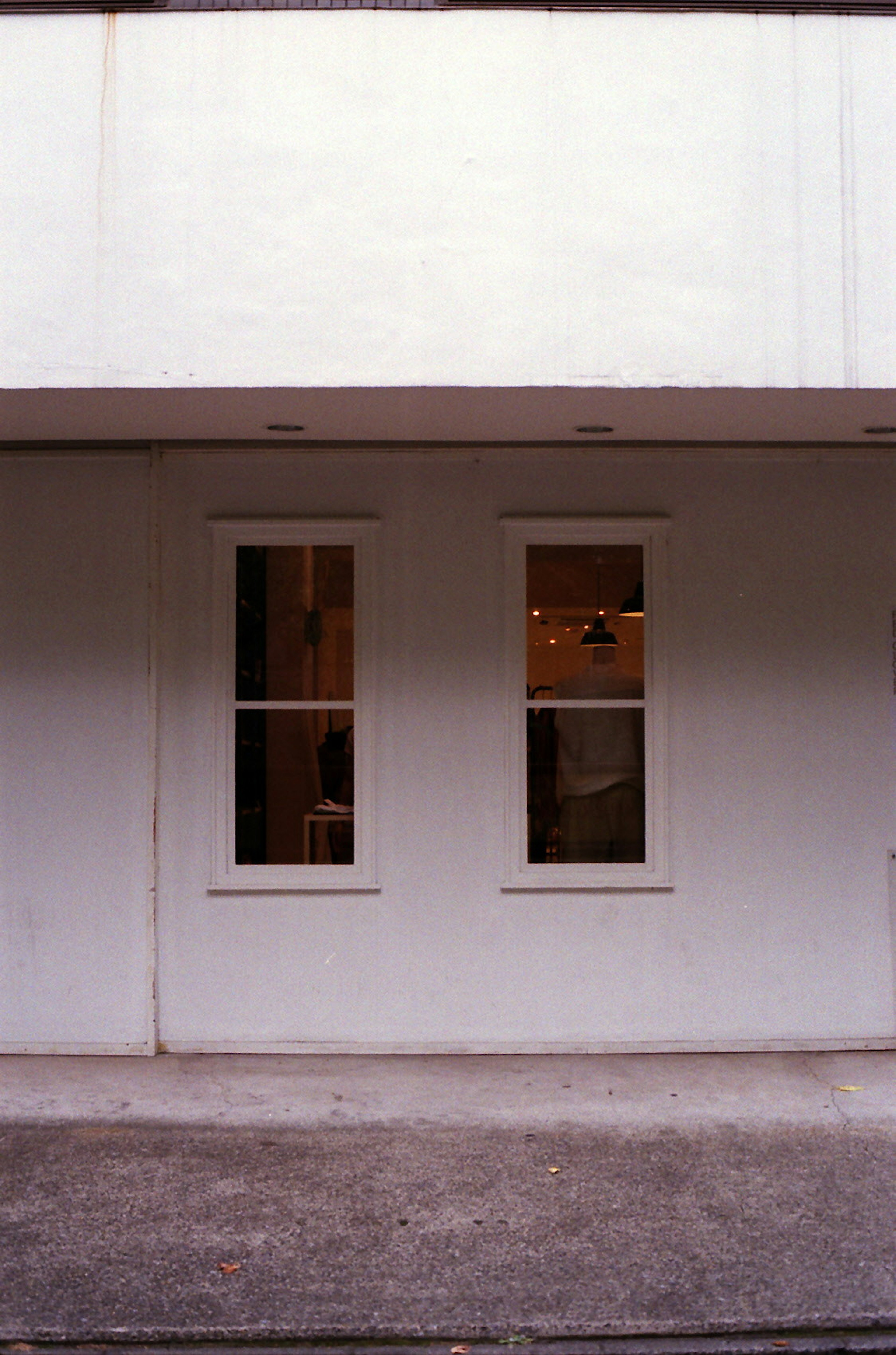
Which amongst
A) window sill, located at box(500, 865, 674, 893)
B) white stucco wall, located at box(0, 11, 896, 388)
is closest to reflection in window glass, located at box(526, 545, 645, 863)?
window sill, located at box(500, 865, 674, 893)

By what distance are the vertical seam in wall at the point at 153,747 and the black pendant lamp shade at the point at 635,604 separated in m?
2.48

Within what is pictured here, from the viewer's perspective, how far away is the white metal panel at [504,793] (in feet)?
21.4

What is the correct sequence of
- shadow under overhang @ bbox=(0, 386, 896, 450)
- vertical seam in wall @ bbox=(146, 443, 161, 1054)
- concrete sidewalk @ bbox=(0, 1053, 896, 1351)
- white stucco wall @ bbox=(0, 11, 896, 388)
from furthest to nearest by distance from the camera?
vertical seam in wall @ bbox=(146, 443, 161, 1054) < shadow under overhang @ bbox=(0, 386, 896, 450) < white stucco wall @ bbox=(0, 11, 896, 388) < concrete sidewalk @ bbox=(0, 1053, 896, 1351)

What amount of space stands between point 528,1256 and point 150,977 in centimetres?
292

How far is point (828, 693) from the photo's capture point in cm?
660

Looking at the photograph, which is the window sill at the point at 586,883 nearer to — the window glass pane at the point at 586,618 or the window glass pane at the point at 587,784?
the window glass pane at the point at 587,784

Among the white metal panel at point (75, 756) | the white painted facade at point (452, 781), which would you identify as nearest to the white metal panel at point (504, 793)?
the white painted facade at point (452, 781)

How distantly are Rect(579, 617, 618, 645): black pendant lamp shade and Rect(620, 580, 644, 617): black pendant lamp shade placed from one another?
0.11 metres

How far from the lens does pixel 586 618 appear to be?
6695 mm

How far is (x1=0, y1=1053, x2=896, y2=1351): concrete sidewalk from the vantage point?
3887 millimetres

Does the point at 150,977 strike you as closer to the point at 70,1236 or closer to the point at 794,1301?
the point at 70,1236

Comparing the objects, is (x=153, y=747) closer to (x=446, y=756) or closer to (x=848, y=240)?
(x=446, y=756)

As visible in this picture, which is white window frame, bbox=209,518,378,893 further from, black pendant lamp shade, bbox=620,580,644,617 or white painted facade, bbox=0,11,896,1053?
black pendant lamp shade, bbox=620,580,644,617

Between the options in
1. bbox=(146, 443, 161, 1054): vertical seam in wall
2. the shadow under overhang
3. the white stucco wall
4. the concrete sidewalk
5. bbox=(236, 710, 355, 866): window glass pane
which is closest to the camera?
the concrete sidewalk
